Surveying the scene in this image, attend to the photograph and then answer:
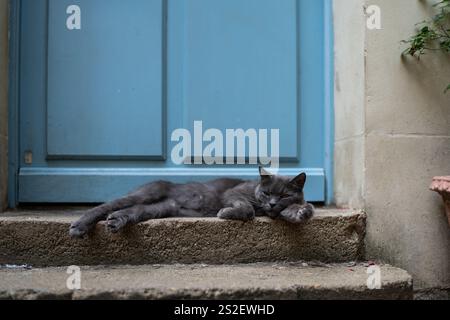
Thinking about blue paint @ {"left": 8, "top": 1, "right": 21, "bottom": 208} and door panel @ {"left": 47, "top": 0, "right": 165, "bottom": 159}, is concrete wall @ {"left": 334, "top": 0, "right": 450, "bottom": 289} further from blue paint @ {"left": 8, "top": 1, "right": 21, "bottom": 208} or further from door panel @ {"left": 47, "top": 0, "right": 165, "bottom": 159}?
blue paint @ {"left": 8, "top": 1, "right": 21, "bottom": 208}

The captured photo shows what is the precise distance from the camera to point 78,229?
2.13 meters

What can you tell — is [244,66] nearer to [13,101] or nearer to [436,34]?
[436,34]

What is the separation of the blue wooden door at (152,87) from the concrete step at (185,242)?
0.50 m

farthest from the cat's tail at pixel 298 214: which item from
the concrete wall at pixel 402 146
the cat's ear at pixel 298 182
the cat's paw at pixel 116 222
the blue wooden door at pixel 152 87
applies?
the cat's paw at pixel 116 222

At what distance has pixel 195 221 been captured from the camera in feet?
7.38

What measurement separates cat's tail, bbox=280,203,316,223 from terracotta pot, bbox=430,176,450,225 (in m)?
0.60

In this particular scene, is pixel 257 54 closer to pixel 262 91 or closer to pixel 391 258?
pixel 262 91

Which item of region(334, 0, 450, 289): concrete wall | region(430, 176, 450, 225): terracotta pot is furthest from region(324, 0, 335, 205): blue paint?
region(430, 176, 450, 225): terracotta pot

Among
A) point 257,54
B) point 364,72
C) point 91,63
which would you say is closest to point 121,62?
point 91,63

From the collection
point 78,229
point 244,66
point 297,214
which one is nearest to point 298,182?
point 297,214

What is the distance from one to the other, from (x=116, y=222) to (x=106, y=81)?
996 millimetres

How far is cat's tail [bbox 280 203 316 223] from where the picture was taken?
2.25 m

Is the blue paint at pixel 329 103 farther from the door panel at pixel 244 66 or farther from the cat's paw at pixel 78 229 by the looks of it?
the cat's paw at pixel 78 229
